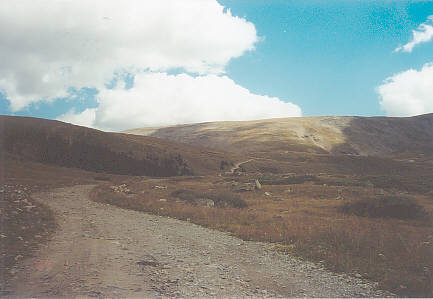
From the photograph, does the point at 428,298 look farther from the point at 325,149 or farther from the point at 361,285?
the point at 325,149

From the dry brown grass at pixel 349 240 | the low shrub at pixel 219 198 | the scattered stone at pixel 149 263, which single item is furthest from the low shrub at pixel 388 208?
the scattered stone at pixel 149 263

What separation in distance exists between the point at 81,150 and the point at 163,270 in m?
71.2

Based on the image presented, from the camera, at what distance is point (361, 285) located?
9516 millimetres

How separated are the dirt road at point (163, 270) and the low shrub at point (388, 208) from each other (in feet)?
50.4

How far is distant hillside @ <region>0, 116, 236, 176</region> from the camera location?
65.8m

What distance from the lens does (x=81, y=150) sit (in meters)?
72.6

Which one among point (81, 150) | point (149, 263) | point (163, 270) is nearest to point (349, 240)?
point (163, 270)

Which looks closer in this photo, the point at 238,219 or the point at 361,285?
the point at 361,285

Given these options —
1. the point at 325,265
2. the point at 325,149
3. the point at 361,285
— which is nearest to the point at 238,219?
the point at 325,265

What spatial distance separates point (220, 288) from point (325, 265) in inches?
214

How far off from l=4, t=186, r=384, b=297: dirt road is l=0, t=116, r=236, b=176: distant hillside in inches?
2314

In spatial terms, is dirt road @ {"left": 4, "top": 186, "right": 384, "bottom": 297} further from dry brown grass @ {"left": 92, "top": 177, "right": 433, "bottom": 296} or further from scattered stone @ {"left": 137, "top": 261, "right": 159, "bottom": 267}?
dry brown grass @ {"left": 92, "top": 177, "right": 433, "bottom": 296}

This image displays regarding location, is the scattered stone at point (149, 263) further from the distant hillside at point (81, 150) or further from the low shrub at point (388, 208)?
the distant hillside at point (81, 150)

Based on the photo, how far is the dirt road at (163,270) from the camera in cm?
757
